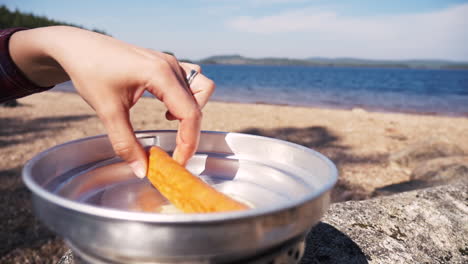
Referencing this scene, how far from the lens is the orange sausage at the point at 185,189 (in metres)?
0.67

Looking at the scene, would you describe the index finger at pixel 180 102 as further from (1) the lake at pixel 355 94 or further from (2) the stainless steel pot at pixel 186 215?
(1) the lake at pixel 355 94

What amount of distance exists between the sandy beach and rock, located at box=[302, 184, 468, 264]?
2.48m

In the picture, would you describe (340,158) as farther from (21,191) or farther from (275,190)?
(275,190)

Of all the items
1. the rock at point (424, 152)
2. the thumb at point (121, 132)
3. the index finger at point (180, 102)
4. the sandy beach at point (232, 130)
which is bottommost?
the sandy beach at point (232, 130)

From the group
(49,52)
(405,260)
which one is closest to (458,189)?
(405,260)

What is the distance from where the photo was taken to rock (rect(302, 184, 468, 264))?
1.29 metres

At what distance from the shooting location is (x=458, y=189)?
1.89 m

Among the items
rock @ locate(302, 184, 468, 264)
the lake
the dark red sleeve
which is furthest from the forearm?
Answer: the lake

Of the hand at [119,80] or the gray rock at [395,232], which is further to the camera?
the gray rock at [395,232]

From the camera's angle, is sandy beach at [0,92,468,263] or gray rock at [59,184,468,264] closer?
gray rock at [59,184,468,264]

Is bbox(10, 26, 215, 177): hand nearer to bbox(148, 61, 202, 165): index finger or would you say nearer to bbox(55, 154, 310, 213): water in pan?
bbox(148, 61, 202, 165): index finger

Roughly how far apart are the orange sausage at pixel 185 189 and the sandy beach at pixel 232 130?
8.37 feet

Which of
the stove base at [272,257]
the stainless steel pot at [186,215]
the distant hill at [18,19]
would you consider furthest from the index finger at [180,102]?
the distant hill at [18,19]

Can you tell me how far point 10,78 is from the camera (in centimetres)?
116
